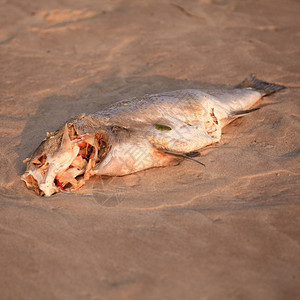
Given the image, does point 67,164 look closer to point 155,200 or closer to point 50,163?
point 50,163

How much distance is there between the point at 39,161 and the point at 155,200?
128cm

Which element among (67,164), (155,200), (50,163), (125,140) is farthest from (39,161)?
(155,200)

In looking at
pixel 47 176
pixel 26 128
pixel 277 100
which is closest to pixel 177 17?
pixel 277 100

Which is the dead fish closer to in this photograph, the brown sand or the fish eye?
the fish eye

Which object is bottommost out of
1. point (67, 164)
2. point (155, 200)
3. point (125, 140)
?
point (155, 200)

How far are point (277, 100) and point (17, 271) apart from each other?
166 inches

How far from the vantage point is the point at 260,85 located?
5.17 metres

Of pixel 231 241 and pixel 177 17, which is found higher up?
pixel 177 17

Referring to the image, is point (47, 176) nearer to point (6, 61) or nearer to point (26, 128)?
point (26, 128)

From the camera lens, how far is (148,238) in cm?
277

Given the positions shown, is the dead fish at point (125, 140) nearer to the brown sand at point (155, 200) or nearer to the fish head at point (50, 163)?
the fish head at point (50, 163)

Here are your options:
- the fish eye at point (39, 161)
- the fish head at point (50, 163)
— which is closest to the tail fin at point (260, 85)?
the fish head at point (50, 163)

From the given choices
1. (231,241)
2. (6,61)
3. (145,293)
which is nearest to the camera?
(145,293)

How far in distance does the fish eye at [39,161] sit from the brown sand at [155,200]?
0.32m
